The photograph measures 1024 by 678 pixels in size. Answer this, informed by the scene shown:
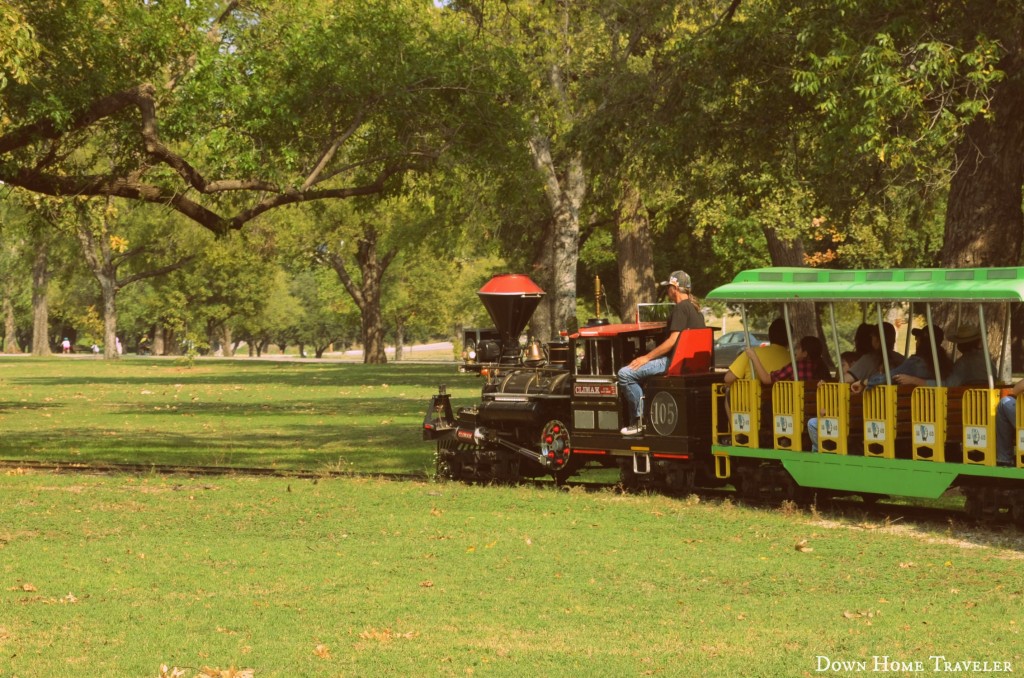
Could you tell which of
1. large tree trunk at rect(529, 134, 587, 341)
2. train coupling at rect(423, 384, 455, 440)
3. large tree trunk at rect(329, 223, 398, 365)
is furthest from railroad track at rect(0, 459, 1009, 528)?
large tree trunk at rect(329, 223, 398, 365)

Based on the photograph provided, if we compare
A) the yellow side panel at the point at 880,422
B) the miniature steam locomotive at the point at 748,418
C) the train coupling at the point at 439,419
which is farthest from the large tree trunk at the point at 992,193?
the train coupling at the point at 439,419

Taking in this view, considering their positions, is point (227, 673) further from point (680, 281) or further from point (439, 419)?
point (439, 419)

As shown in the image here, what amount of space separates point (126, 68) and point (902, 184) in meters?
14.9

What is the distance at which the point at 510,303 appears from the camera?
69.5ft

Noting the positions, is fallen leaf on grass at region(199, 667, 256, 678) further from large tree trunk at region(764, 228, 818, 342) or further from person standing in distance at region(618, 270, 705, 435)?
large tree trunk at region(764, 228, 818, 342)

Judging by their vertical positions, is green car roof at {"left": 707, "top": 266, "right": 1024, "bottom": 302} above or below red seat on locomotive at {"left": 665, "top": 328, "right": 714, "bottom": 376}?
above

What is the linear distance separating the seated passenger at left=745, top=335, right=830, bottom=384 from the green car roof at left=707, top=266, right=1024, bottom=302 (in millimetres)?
682

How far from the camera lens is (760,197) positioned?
81.6 feet

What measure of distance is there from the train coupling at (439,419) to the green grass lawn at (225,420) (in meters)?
1.24

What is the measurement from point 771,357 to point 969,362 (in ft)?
8.43

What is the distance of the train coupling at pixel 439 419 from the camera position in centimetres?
2055

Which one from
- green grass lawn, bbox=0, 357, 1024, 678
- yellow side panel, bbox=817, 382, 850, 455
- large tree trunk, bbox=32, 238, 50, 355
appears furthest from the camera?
large tree trunk, bbox=32, 238, 50, 355

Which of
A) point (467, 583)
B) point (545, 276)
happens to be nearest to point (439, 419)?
point (467, 583)

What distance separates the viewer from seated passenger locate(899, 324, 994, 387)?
15.0m
